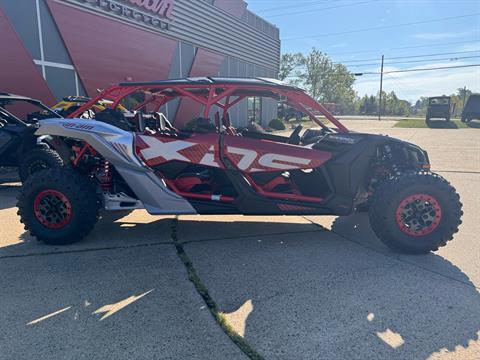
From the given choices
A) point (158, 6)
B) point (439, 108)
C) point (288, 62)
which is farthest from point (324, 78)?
point (158, 6)

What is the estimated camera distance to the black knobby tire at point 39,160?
19.5 ft

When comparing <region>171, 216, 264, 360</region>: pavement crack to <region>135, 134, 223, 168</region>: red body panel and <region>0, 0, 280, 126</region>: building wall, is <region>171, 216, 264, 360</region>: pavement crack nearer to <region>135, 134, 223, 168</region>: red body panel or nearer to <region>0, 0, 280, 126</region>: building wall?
<region>135, 134, 223, 168</region>: red body panel

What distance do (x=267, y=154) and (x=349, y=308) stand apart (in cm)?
170

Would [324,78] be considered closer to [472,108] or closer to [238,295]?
[472,108]

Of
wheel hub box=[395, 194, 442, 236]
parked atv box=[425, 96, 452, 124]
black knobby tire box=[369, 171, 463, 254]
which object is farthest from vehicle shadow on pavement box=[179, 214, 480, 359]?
parked atv box=[425, 96, 452, 124]

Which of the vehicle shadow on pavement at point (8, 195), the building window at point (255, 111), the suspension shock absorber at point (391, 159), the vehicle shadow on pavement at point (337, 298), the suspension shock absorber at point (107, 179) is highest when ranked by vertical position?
the building window at point (255, 111)

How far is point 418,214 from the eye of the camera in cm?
364

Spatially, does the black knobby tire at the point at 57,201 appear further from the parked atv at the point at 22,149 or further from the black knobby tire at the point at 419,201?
the black knobby tire at the point at 419,201

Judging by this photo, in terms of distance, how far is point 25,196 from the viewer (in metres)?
3.77

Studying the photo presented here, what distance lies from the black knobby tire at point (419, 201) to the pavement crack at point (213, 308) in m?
1.94

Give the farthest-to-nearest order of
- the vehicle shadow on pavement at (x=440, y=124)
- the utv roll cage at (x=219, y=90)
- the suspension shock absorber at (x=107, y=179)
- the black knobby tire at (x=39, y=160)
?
the vehicle shadow on pavement at (x=440, y=124), the black knobby tire at (x=39, y=160), the suspension shock absorber at (x=107, y=179), the utv roll cage at (x=219, y=90)

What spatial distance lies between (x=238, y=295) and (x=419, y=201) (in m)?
2.14

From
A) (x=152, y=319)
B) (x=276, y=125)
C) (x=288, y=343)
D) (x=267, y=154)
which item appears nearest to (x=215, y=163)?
(x=267, y=154)

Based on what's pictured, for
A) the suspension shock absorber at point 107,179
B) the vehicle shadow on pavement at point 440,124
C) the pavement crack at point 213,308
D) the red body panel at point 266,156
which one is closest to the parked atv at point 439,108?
the vehicle shadow on pavement at point 440,124
